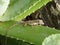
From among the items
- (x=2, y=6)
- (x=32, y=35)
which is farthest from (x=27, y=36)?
(x=2, y=6)

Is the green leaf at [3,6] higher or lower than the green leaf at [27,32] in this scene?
higher

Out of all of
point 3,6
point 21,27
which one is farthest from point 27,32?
point 3,6

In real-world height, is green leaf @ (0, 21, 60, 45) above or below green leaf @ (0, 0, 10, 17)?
below

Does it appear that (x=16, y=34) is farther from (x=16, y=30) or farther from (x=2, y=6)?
(x=2, y=6)

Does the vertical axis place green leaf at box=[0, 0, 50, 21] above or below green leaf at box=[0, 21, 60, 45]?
above

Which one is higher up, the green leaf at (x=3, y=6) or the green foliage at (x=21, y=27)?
the green leaf at (x=3, y=6)
